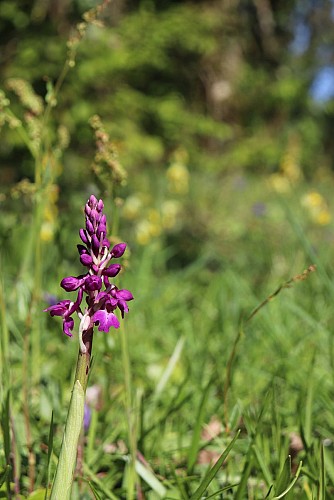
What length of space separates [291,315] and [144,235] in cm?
107

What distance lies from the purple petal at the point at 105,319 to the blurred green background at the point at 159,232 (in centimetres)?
32

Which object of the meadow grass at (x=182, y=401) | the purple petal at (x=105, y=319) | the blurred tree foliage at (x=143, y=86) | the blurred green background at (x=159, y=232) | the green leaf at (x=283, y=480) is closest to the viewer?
the purple petal at (x=105, y=319)

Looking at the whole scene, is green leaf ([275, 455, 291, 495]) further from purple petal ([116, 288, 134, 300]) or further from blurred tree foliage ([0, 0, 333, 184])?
blurred tree foliage ([0, 0, 333, 184])

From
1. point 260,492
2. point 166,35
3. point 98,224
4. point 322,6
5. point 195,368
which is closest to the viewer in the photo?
point 98,224

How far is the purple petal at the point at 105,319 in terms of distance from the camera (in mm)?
619

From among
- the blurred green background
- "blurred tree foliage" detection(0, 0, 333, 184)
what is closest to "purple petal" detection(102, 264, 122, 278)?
the blurred green background

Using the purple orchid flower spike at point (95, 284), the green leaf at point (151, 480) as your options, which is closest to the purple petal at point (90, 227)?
the purple orchid flower spike at point (95, 284)

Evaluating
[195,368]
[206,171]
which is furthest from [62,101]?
[206,171]

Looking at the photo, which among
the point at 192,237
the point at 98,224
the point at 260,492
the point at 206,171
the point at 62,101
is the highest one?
the point at 98,224

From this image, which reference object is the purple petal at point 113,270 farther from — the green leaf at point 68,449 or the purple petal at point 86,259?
the green leaf at point 68,449

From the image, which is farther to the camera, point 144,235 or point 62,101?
point 62,101

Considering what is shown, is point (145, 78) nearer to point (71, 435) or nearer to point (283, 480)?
point (283, 480)

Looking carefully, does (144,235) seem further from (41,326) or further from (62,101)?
(62,101)

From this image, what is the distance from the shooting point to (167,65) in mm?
5727
